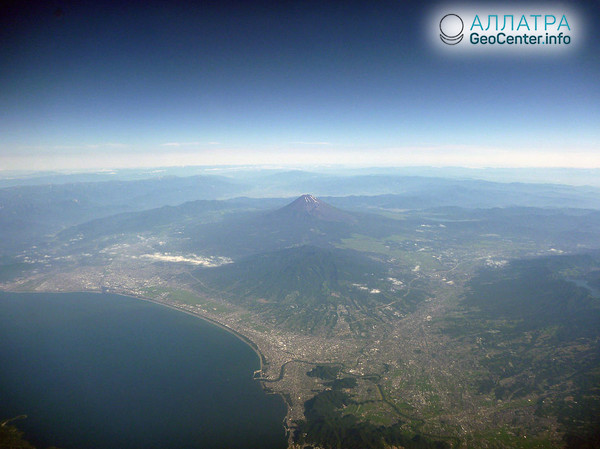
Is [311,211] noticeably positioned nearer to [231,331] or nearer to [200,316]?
[200,316]

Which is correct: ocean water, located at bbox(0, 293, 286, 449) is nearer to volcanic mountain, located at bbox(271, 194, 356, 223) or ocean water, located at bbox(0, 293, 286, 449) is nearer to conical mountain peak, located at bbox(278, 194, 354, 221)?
volcanic mountain, located at bbox(271, 194, 356, 223)

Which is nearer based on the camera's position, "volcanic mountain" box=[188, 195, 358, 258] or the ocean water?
the ocean water

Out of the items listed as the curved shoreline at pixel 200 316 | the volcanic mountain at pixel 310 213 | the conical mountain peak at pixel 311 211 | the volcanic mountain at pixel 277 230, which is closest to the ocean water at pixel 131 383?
the curved shoreline at pixel 200 316

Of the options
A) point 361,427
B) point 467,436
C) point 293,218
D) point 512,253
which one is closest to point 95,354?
point 361,427

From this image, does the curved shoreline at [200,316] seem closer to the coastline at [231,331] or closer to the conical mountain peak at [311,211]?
the coastline at [231,331]

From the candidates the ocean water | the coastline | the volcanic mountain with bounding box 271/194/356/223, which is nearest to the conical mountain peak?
the volcanic mountain with bounding box 271/194/356/223

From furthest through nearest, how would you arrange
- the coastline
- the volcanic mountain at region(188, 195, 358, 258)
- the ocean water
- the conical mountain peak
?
the conical mountain peak, the volcanic mountain at region(188, 195, 358, 258), the coastline, the ocean water

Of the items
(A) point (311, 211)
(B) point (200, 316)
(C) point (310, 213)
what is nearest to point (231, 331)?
(B) point (200, 316)

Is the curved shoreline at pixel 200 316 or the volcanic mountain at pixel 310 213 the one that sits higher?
the volcanic mountain at pixel 310 213

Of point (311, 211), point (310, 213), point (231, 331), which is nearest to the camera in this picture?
point (231, 331)

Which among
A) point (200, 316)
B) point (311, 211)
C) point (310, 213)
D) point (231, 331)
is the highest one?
point (311, 211)
